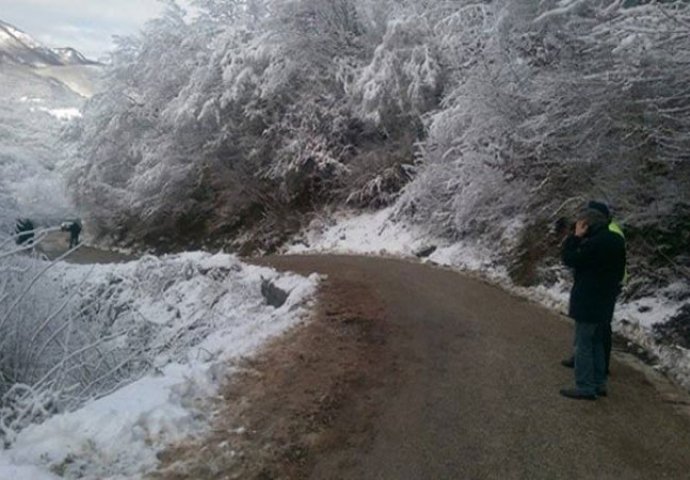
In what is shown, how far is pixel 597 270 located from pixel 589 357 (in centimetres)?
79

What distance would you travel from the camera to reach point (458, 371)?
261 inches

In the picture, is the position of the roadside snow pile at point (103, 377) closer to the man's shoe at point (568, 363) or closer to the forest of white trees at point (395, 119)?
the man's shoe at point (568, 363)

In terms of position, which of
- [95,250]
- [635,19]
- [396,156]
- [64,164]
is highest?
[635,19]

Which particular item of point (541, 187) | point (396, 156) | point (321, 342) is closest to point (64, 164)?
point (396, 156)

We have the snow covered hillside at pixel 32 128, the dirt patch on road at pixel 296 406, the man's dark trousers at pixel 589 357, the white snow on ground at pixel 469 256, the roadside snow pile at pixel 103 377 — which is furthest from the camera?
the snow covered hillside at pixel 32 128

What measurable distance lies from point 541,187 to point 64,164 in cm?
2811

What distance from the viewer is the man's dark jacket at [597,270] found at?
18.7 ft

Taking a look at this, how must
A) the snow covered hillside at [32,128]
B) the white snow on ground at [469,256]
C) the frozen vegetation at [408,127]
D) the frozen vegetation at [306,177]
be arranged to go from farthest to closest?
the snow covered hillside at [32,128] < the frozen vegetation at [408,127] < the white snow on ground at [469,256] < the frozen vegetation at [306,177]

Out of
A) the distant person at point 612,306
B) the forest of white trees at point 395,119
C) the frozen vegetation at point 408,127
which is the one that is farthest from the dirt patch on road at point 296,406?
the forest of white trees at point 395,119

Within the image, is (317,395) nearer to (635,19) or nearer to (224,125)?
(635,19)

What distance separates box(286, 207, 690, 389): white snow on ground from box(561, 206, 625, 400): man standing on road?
1.36 metres

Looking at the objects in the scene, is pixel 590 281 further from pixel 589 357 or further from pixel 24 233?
pixel 24 233

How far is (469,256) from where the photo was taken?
46.1ft

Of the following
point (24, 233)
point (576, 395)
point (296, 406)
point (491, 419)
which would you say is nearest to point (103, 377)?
point (24, 233)
